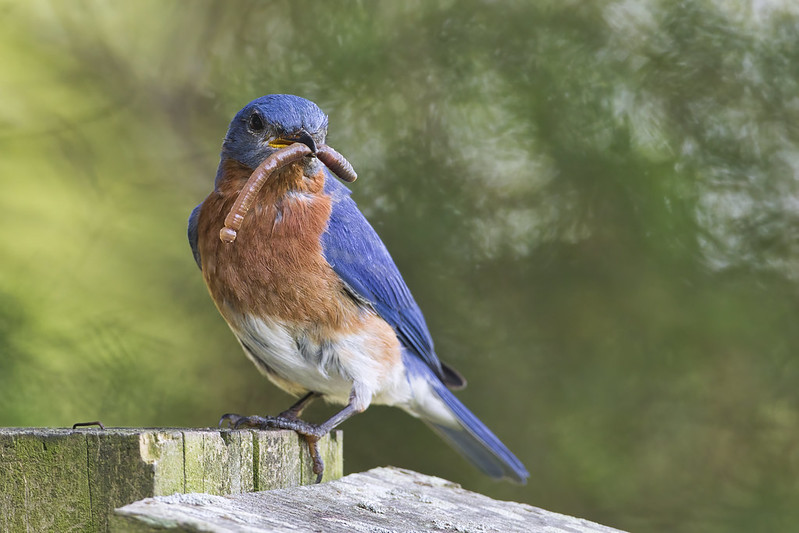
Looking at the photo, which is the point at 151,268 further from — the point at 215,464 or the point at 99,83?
the point at 215,464

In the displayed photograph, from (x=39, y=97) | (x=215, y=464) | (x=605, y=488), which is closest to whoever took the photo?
(x=215, y=464)

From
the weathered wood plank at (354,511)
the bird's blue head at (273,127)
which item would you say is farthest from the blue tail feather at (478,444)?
the bird's blue head at (273,127)

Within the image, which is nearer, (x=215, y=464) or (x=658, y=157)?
(x=215, y=464)

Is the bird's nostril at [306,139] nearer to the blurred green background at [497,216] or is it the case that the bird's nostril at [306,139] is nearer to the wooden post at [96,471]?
the wooden post at [96,471]

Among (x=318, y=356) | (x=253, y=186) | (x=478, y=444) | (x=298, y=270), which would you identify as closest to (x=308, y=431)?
(x=318, y=356)

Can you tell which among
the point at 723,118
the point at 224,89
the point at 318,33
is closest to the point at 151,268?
the point at 224,89

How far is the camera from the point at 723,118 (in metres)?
5.38

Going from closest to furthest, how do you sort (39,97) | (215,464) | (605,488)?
(215,464) → (605,488) → (39,97)

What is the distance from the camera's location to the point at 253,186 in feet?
10.0

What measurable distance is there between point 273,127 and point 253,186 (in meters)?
0.72

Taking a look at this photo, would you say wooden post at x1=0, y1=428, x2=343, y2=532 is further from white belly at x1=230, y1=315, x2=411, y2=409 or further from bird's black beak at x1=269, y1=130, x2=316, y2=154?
bird's black beak at x1=269, y1=130, x2=316, y2=154

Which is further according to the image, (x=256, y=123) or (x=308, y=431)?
(x=256, y=123)

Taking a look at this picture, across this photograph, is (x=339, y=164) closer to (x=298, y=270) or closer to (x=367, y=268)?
(x=298, y=270)

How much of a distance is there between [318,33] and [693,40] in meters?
2.31
